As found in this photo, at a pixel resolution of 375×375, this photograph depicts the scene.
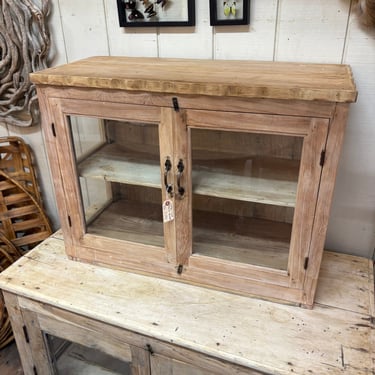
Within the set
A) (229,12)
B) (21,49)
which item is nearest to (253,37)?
(229,12)

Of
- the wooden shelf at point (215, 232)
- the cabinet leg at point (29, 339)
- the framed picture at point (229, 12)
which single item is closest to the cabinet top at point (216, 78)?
the framed picture at point (229, 12)

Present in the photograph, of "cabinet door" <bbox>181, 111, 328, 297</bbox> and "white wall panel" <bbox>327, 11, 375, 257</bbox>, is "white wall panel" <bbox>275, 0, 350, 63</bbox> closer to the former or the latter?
"white wall panel" <bbox>327, 11, 375, 257</bbox>

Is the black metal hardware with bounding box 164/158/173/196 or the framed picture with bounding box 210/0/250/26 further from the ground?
the framed picture with bounding box 210/0/250/26

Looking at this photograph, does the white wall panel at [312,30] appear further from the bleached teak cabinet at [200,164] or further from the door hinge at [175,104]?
the door hinge at [175,104]

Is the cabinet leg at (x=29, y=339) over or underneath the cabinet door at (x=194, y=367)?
underneath

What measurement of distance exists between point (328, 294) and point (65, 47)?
3.92ft

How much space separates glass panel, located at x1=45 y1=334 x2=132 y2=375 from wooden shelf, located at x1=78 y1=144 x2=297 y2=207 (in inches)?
21.0

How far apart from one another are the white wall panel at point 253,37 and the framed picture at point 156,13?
4.1 inches

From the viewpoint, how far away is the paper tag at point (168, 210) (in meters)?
1.07

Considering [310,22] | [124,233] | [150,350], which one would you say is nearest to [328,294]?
[150,350]

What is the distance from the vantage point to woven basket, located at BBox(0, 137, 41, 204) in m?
1.58

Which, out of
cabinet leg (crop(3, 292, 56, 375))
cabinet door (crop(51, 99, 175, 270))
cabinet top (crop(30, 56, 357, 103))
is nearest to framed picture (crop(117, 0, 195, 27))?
cabinet top (crop(30, 56, 357, 103))

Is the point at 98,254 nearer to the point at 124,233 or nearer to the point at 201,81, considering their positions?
the point at 124,233

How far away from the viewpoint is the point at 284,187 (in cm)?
99
